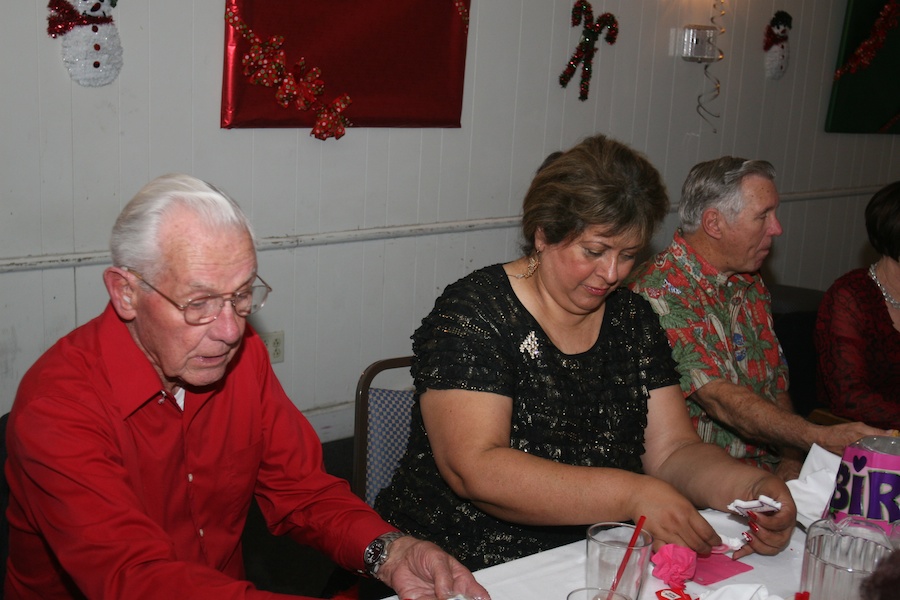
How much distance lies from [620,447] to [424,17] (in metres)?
2.44

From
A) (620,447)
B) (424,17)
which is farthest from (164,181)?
(424,17)

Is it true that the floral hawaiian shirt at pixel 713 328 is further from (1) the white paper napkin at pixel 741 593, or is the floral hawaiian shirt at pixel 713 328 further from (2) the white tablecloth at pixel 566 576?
(1) the white paper napkin at pixel 741 593

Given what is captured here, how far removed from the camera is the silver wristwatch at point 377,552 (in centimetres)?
173

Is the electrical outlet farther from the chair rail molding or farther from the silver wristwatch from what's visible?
the silver wristwatch

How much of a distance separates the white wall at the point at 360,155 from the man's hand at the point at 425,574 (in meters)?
2.07

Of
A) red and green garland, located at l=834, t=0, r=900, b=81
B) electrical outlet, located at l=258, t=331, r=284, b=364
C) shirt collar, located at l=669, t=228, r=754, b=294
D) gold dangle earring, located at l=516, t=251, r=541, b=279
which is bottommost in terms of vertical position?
electrical outlet, located at l=258, t=331, r=284, b=364

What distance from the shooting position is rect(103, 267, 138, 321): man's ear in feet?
5.17

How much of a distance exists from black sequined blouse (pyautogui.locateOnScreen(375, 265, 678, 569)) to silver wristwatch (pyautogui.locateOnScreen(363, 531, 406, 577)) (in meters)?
0.32

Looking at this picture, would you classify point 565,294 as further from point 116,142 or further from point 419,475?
point 116,142

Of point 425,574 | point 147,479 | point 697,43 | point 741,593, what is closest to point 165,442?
point 147,479

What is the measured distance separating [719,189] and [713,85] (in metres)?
2.81

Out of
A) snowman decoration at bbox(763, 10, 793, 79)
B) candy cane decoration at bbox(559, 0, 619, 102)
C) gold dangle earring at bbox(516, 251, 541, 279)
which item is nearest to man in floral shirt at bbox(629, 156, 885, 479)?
gold dangle earring at bbox(516, 251, 541, 279)

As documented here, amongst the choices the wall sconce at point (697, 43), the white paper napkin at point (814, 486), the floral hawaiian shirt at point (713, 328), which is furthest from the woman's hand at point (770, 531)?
the wall sconce at point (697, 43)

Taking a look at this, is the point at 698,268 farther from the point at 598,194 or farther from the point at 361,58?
the point at 361,58
